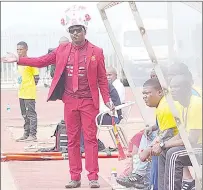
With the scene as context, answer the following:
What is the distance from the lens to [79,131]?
7117 mm

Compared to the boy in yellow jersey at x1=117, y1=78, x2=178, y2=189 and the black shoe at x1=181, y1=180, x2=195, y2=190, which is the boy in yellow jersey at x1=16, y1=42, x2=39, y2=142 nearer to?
the boy in yellow jersey at x1=117, y1=78, x2=178, y2=189

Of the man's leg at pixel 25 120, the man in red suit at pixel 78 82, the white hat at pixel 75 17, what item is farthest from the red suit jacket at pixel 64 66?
the man's leg at pixel 25 120

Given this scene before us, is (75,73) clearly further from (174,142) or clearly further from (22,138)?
(22,138)

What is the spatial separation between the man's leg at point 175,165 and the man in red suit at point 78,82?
1779 mm

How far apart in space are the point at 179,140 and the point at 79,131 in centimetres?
205

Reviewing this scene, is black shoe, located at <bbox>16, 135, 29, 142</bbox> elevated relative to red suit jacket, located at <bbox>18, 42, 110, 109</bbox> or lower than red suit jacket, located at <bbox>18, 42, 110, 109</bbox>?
lower

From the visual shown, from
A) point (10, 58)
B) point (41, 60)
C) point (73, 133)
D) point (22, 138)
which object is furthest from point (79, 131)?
point (22, 138)

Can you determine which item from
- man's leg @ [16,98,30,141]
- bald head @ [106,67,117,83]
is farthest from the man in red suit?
man's leg @ [16,98,30,141]

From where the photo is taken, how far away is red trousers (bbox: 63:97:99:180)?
22.9 feet

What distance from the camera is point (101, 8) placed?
6055 millimetres

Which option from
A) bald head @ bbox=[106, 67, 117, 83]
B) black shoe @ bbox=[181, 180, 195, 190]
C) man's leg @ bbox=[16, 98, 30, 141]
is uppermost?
bald head @ bbox=[106, 67, 117, 83]

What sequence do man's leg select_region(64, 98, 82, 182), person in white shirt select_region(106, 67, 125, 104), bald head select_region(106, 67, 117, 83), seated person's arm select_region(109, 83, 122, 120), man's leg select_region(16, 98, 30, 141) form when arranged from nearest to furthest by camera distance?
1. man's leg select_region(64, 98, 82, 182)
2. seated person's arm select_region(109, 83, 122, 120)
3. person in white shirt select_region(106, 67, 125, 104)
4. bald head select_region(106, 67, 117, 83)
5. man's leg select_region(16, 98, 30, 141)

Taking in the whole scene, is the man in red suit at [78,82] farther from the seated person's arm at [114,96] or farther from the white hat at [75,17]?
the seated person's arm at [114,96]

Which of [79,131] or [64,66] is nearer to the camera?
[64,66]
